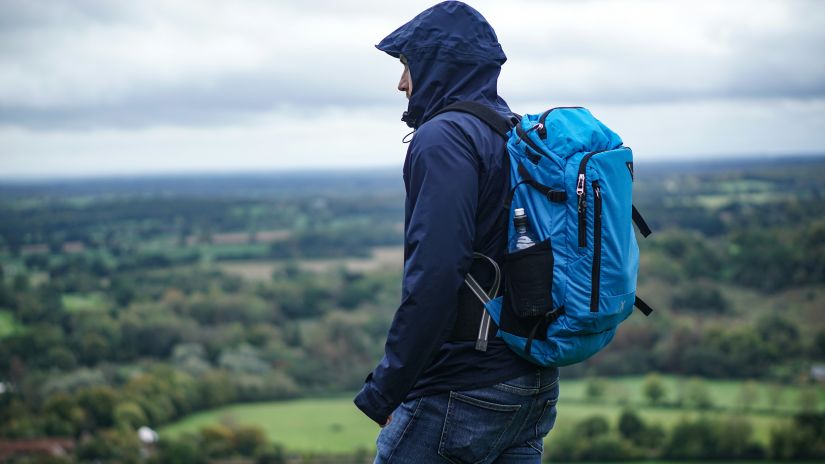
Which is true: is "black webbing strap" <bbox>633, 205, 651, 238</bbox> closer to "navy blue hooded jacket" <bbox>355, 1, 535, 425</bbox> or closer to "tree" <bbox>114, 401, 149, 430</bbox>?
"navy blue hooded jacket" <bbox>355, 1, 535, 425</bbox>

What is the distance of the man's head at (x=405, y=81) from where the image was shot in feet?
10.8

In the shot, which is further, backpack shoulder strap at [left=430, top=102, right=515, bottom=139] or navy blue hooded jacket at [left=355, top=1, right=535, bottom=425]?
backpack shoulder strap at [left=430, top=102, right=515, bottom=139]

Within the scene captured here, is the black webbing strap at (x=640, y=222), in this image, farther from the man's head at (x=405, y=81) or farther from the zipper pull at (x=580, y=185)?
the man's head at (x=405, y=81)

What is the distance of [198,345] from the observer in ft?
225

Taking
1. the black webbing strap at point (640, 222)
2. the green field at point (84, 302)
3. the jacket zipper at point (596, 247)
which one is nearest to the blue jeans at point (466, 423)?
the jacket zipper at point (596, 247)

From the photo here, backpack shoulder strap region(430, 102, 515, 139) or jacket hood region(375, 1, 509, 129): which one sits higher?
jacket hood region(375, 1, 509, 129)

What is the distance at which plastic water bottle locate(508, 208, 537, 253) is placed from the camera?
9.66 feet

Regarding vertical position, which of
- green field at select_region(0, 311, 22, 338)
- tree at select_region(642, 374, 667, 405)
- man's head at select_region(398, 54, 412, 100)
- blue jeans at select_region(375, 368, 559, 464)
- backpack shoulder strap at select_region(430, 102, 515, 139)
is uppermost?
man's head at select_region(398, 54, 412, 100)

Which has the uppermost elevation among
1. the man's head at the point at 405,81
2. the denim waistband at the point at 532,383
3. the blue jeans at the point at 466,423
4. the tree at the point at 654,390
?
the man's head at the point at 405,81

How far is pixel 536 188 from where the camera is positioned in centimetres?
293

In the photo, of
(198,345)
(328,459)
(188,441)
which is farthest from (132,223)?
(328,459)

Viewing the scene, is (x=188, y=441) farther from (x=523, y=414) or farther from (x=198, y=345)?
(x=523, y=414)

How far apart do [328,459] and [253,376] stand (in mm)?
21377

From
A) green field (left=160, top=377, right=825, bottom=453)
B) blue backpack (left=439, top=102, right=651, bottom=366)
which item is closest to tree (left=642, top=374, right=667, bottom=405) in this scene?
green field (left=160, top=377, right=825, bottom=453)
